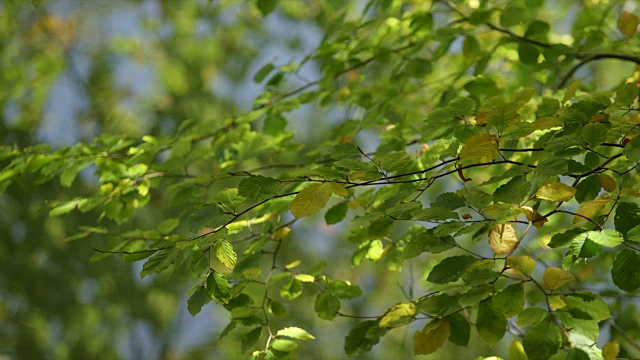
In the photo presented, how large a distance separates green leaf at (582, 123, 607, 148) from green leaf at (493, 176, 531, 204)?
8 cm

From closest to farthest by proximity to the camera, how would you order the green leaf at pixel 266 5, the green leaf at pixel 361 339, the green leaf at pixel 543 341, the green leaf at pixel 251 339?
the green leaf at pixel 543 341 → the green leaf at pixel 361 339 → the green leaf at pixel 251 339 → the green leaf at pixel 266 5

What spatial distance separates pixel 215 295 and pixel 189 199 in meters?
0.48

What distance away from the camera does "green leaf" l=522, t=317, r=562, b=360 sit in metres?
0.54

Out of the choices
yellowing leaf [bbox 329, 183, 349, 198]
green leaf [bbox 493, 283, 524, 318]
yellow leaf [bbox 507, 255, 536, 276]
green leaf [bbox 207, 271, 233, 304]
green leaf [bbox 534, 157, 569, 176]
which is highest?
yellowing leaf [bbox 329, 183, 349, 198]

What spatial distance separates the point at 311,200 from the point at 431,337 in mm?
192

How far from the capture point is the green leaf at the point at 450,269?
0.59 m

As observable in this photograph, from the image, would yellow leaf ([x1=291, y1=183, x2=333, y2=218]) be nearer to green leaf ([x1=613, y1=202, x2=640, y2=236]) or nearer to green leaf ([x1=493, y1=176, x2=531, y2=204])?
green leaf ([x1=493, y1=176, x2=531, y2=204])

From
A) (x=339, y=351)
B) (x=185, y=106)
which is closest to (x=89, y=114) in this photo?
(x=185, y=106)

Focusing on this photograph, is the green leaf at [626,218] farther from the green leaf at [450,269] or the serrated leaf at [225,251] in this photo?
the serrated leaf at [225,251]

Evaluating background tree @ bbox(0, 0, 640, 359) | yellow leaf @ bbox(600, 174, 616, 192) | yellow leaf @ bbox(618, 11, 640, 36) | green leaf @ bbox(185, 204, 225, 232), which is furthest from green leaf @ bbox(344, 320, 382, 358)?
yellow leaf @ bbox(618, 11, 640, 36)

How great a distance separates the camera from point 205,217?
1.84 ft

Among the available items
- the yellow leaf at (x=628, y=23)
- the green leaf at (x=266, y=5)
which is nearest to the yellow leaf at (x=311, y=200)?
the green leaf at (x=266, y=5)

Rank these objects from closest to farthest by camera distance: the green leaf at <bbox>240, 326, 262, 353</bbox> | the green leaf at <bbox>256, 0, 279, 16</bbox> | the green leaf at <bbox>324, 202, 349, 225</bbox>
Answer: the green leaf at <bbox>240, 326, 262, 353</bbox>
the green leaf at <bbox>324, 202, 349, 225</bbox>
the green leaf at <bbox>256, 0, 279, 16</bbox>

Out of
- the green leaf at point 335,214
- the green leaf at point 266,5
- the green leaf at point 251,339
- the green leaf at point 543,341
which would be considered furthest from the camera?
the green leaf at point 266,5
